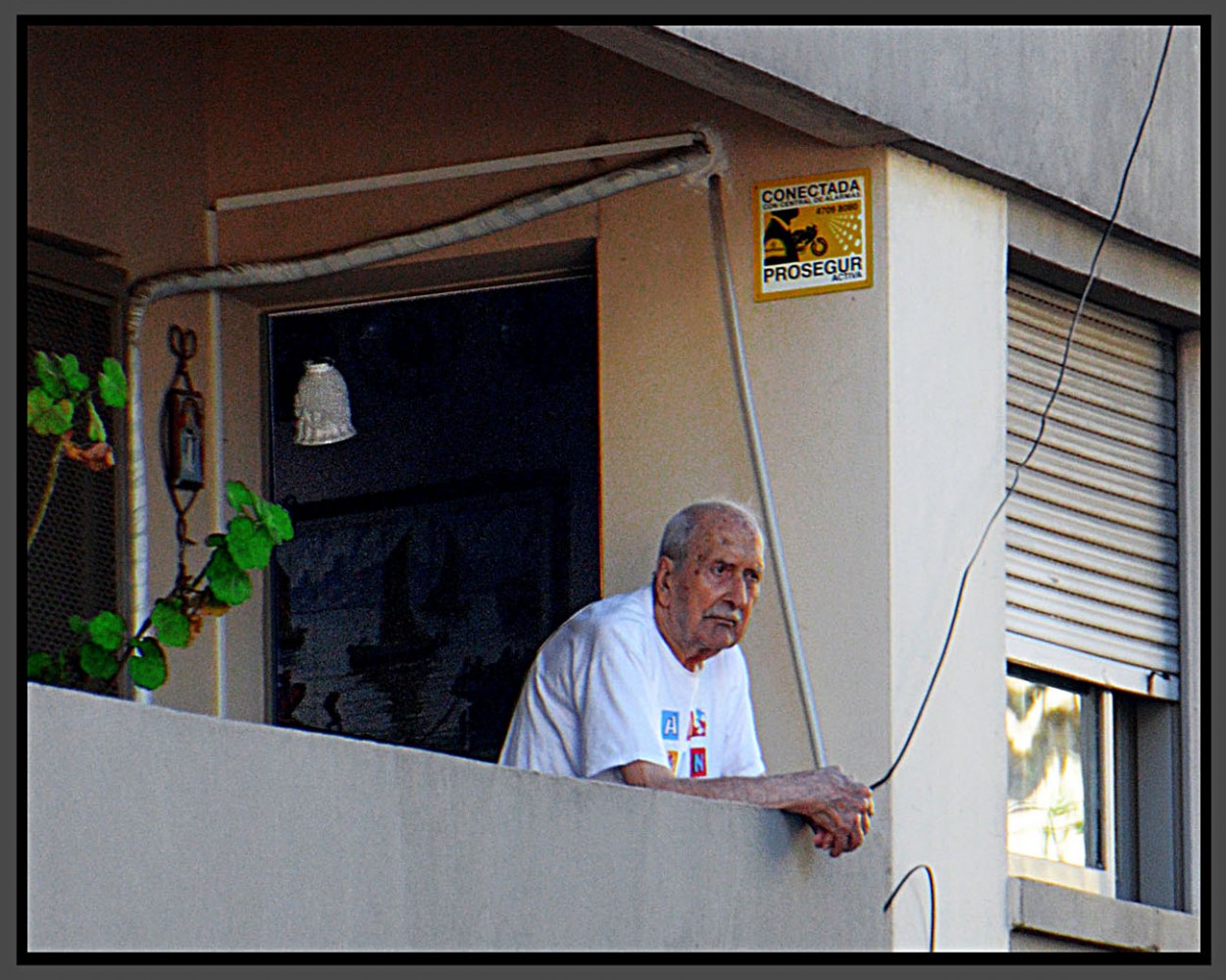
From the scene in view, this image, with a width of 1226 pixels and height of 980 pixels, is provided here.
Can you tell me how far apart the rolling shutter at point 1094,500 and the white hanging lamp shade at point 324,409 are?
2005mm

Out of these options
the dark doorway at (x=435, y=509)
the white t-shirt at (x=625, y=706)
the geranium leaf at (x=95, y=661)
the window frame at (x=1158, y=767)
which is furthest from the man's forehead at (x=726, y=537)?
the window frame at (x=1158, y=767)

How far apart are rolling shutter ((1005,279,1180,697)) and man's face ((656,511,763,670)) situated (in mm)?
1593

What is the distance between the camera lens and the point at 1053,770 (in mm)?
8945

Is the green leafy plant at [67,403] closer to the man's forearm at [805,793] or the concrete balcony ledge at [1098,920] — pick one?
the man's forearm at [805,793]

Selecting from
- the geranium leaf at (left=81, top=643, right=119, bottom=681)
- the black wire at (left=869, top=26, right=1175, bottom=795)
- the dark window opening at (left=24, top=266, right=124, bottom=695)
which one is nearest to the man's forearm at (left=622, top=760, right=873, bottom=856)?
the black wire at (left=869, top=26, right=1175, bottom=795)

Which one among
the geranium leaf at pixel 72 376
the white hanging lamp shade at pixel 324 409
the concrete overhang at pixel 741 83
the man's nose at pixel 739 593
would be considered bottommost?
the man's nose at pixel 739 593

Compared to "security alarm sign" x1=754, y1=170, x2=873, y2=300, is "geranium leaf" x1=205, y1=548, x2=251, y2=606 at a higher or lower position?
lower

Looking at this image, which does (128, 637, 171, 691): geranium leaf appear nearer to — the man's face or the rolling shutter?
the man's face

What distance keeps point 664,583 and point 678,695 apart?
28 cm

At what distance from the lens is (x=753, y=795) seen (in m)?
6.74

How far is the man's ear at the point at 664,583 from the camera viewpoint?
7.12m

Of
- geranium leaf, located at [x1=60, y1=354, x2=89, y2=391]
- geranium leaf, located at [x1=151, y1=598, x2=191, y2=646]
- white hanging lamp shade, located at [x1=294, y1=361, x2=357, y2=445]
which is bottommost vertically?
geranium leaf, located at [x1=151, y1=598, x2=191, y2=646]

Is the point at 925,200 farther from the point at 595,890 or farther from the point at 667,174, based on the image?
the point at 595,890

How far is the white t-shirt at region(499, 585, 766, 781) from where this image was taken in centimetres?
678
